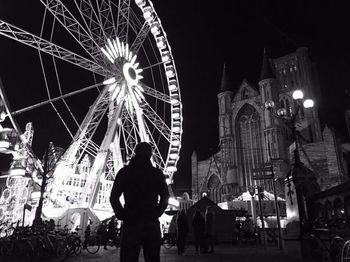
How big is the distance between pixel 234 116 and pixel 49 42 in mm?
48588

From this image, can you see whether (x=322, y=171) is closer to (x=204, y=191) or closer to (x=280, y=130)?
(x=280, y=130)

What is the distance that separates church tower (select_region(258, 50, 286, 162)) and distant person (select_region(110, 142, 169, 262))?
47.4 m

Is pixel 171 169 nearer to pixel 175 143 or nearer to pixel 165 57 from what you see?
pixel 175 143

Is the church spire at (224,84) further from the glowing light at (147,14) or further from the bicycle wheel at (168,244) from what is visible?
the bicycle wheel at (168,244)

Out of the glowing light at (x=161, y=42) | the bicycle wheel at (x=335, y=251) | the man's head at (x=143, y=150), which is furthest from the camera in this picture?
the glowing light at (x=161, y=42)

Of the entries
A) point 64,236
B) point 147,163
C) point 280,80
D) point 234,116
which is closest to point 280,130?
point 234,116

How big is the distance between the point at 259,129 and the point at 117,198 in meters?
58.7

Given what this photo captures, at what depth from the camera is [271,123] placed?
54688 millimetres

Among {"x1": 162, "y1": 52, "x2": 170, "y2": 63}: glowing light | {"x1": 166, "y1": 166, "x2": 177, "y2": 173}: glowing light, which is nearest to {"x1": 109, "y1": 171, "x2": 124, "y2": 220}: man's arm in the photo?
{"x1": 166, "y1": 166, "x2": 177, "y2": 173}: glowing light

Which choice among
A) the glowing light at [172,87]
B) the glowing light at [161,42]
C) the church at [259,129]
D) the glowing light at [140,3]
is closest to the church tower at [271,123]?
the church at [259,129]

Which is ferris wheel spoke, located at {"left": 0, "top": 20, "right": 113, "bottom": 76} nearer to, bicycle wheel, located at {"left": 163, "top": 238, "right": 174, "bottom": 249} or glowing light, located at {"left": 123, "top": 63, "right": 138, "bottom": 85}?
glowing light, located at {"left": 123, "top": 63, "right": 138, "bottom": 85}

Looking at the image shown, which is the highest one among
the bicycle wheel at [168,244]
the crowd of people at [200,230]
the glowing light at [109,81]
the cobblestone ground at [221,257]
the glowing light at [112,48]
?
the glowing light at [112,48]

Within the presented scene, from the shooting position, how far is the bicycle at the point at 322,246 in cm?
679

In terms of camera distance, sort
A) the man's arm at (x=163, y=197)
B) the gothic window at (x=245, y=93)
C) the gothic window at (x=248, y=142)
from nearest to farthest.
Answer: the man's arm at (x=163, y=197)
the gothic window at (x=248, y=142)
the gothic window at (x=245, y=93)
